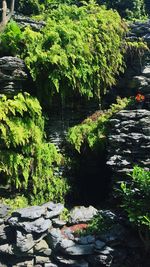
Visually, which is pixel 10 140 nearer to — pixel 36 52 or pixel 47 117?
pixel 47 117

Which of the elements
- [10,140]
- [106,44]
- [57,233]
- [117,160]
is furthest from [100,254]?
[106,44]

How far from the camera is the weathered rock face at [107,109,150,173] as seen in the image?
345 inches

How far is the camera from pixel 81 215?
883 centimetres

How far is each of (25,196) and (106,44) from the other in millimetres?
4762

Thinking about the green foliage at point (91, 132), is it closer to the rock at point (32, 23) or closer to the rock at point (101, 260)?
the rock at point (32, 23)

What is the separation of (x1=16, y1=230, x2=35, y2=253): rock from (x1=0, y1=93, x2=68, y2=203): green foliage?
166 cm

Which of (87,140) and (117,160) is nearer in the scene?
(117,160)

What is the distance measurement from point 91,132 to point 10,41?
10.2 feet

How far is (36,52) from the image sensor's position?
362 inches

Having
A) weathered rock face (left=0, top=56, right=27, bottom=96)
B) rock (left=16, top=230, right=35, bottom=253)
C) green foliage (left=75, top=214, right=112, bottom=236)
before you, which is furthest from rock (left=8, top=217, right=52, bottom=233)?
weathered rock face (left=0, top=56, right=27, bottom=96)

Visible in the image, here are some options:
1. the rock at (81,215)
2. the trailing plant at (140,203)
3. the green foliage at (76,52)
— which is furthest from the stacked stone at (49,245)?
the green foliage at (76,52)

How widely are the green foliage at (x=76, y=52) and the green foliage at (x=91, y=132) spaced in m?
0.70

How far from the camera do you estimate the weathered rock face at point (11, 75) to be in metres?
8.73

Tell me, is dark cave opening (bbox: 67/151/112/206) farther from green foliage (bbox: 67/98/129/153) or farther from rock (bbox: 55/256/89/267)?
rock (bbox: 55/256/89/267)
